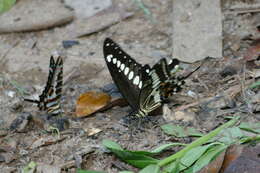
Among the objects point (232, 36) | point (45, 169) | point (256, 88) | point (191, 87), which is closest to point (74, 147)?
point (45, 169)

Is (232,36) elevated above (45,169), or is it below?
above

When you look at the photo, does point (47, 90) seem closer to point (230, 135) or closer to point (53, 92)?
point (53, 92)

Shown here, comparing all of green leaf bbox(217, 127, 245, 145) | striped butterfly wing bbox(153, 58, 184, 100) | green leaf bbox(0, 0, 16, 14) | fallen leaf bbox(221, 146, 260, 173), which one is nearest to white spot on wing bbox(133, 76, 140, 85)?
striped butterfly wing bbox(153, 58, 184, 100)

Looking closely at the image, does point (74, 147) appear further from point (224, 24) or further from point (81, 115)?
point (224, 24)

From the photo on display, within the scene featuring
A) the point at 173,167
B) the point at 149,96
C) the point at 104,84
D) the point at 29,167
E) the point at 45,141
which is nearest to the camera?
the point at 173,167

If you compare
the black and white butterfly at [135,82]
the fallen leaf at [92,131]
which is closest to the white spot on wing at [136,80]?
the black and white butterfly at [135,82]

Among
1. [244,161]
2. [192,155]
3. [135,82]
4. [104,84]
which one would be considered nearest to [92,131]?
[135,82]

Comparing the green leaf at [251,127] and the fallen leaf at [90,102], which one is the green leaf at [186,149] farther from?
the fallen leaf at [90,102]
